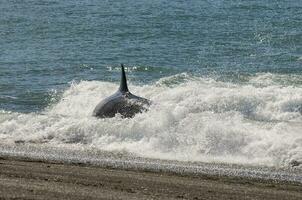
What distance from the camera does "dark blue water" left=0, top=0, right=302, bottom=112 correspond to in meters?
22.5

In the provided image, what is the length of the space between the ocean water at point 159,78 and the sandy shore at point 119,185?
149 cm

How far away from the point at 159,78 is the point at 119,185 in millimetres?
12444

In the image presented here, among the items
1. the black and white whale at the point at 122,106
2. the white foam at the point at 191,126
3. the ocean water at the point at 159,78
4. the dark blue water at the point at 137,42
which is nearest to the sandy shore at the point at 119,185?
the ocean water at the point at 159,78

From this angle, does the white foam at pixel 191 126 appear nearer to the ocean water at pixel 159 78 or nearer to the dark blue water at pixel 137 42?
the ocean water at pixel 159 78

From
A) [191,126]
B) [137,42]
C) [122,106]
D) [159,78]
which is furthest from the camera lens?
[137,42]

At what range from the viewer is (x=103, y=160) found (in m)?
12.5

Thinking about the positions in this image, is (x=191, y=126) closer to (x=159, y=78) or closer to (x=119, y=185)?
(x=119, y=185)

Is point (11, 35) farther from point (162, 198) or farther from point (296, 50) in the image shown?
point (162, 198)

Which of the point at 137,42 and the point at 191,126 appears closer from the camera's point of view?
the point at 191,126

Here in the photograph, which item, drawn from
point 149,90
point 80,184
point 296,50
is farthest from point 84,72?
point 80,184

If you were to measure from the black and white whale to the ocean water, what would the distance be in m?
0.25

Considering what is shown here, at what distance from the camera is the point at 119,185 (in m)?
9.78

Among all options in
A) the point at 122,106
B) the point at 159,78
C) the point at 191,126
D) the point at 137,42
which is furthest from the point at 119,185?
the point at 137,42

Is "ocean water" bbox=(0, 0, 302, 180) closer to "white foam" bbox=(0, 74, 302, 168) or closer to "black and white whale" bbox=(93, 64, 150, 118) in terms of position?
"white foam" bbox=(0, 74, 302, 168)
